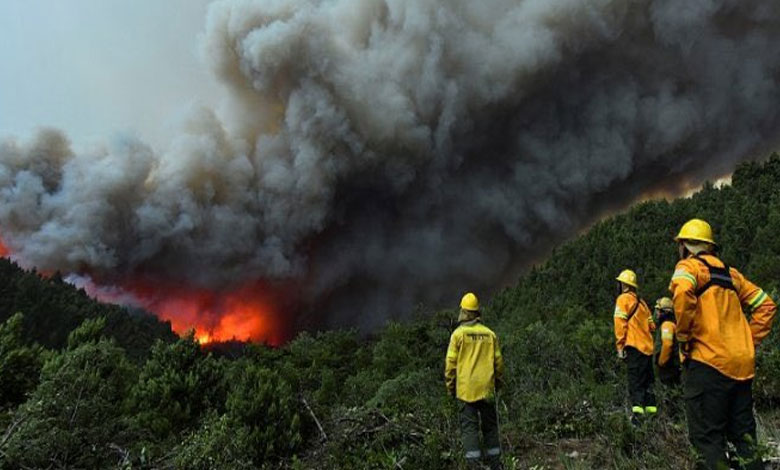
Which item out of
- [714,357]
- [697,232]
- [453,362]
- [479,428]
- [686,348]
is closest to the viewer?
[714,357]

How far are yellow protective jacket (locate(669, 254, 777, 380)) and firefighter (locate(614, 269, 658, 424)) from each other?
338 centimetres

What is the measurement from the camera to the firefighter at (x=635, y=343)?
685cm

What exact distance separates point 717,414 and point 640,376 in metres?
3.55

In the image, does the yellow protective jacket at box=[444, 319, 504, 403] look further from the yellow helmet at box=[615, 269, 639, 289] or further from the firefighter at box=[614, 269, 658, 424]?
the yellow helmet at box=[615, 269, 639, 289]

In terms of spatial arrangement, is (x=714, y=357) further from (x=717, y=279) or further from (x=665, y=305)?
(x=665, y=305)

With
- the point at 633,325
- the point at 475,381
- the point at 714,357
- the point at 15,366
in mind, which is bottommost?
the point at 714,357

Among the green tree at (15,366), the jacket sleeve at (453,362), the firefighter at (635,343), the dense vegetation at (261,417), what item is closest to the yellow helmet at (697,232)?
the dense vegetation at (261,417)

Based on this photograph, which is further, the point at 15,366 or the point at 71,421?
the point at 15,366

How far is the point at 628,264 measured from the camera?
272ft

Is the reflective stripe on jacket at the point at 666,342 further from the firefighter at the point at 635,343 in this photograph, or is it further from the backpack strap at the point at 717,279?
the backpack strap at the point at 717,279

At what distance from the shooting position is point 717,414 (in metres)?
3.59

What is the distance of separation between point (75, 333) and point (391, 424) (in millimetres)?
6656

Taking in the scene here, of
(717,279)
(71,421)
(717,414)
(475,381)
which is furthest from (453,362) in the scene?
(71,421)

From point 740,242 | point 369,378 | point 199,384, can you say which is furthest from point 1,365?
point 740,242
